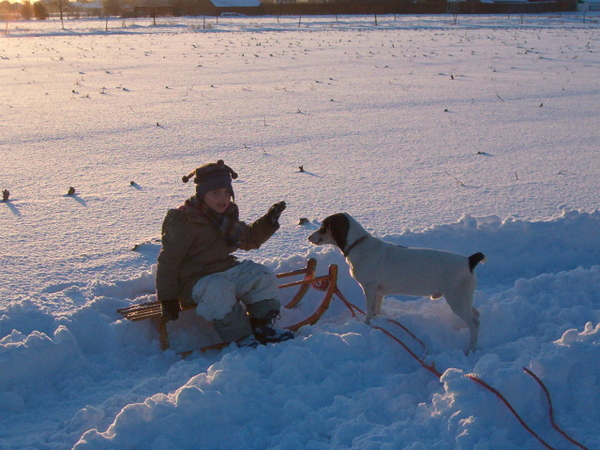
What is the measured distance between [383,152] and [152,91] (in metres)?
5.90

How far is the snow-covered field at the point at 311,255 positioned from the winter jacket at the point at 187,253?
340 millimetres

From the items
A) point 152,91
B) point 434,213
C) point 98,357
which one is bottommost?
point 98,357

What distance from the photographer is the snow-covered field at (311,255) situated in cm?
277

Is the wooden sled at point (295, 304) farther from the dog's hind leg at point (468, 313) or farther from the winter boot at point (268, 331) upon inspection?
the dog's hind leg at point (468, 313)


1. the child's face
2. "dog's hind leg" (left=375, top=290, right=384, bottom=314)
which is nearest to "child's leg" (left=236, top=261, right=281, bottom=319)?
the child's face

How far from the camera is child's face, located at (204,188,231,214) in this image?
143 inches

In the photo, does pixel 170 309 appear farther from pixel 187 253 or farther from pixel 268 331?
pixel 268 331

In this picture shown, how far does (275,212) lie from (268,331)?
78 centimetres

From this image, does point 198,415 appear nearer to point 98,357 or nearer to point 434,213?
point 98,357

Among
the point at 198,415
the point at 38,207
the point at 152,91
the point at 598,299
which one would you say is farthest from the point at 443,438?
the point at 152,91

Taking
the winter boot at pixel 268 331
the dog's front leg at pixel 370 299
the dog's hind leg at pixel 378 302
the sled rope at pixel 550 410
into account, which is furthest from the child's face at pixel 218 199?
the sled rope at pixel 550 410

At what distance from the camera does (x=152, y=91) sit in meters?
11.5

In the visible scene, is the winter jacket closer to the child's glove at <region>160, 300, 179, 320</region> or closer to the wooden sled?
the child's glove at <region>160, 300, 179, 320</region>

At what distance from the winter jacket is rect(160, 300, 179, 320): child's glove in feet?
0.09
